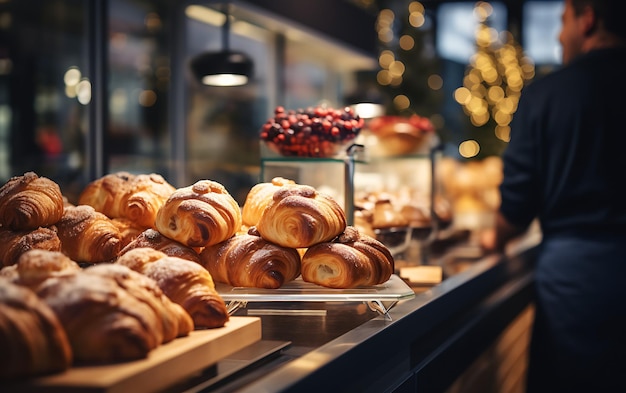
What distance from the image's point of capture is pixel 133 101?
633 centimetres

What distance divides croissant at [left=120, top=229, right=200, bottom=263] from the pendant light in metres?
2.59

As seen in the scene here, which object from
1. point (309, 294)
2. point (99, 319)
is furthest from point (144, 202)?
point (99, 319)

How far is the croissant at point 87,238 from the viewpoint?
1.81m

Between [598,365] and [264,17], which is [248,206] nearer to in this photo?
[598,365]

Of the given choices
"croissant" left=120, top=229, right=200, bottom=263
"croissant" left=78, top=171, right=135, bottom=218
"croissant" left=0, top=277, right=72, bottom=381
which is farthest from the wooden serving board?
"croissant" left=78, top=171, right=135, bottom=218

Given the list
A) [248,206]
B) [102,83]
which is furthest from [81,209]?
[102,83]

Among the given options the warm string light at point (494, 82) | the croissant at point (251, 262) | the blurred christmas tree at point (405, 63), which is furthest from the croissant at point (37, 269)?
the warm string light at point (494, 82)

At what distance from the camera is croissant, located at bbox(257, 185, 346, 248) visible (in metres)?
1.82

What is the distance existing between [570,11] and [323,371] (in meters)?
2.01

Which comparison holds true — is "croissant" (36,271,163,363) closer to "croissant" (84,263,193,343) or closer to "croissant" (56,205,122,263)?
"croissant" (84,263,193,343)

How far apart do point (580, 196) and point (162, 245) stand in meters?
1.54

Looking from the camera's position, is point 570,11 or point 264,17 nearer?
point 570,11

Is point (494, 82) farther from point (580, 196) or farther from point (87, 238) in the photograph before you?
point (87, 238)

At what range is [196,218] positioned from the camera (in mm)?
1778
